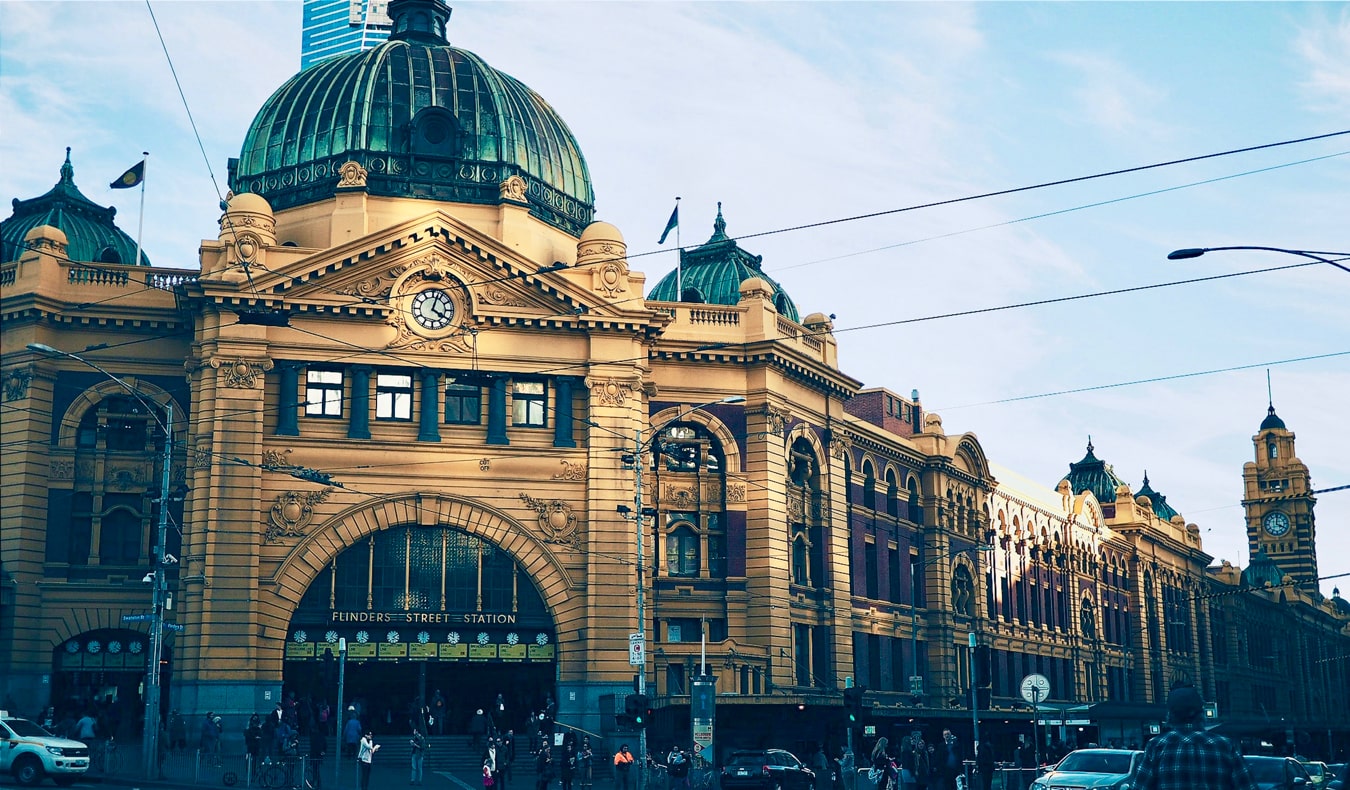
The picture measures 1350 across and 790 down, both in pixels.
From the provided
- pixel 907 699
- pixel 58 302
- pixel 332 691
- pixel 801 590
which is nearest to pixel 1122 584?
pixel 907 699

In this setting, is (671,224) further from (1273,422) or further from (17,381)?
(1273,422)

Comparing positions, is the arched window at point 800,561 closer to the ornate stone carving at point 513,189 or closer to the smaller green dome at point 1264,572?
the ornate stone carving at point 513,189

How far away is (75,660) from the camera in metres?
56.6

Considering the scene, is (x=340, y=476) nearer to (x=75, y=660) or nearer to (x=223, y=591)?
(x=223, y=591)

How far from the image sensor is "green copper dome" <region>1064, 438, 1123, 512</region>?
126312 millimetres

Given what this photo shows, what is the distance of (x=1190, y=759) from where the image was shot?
1334 centimetres

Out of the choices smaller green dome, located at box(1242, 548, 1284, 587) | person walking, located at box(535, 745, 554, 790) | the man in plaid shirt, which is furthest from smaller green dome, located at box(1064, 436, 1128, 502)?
the man in plaid shirt

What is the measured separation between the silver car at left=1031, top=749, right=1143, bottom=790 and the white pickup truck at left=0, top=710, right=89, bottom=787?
2277cm

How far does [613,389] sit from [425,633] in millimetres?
10994

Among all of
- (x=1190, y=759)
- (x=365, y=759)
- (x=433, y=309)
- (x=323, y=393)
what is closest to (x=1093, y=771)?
(x=365, y=759)

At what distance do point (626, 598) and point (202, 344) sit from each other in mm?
17156

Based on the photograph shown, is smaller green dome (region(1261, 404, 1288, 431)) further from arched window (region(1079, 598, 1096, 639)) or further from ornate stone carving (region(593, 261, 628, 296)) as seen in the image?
ornate stone carving (region(593, 261, 628, 296))

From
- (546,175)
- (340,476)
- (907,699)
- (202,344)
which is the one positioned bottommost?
(907,699)

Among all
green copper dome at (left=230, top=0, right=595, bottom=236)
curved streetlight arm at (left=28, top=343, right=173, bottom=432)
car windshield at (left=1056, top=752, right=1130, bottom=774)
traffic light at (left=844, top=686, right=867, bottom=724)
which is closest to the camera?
car windshield at (left=1056, top=752, right=1130, bottom=774)
